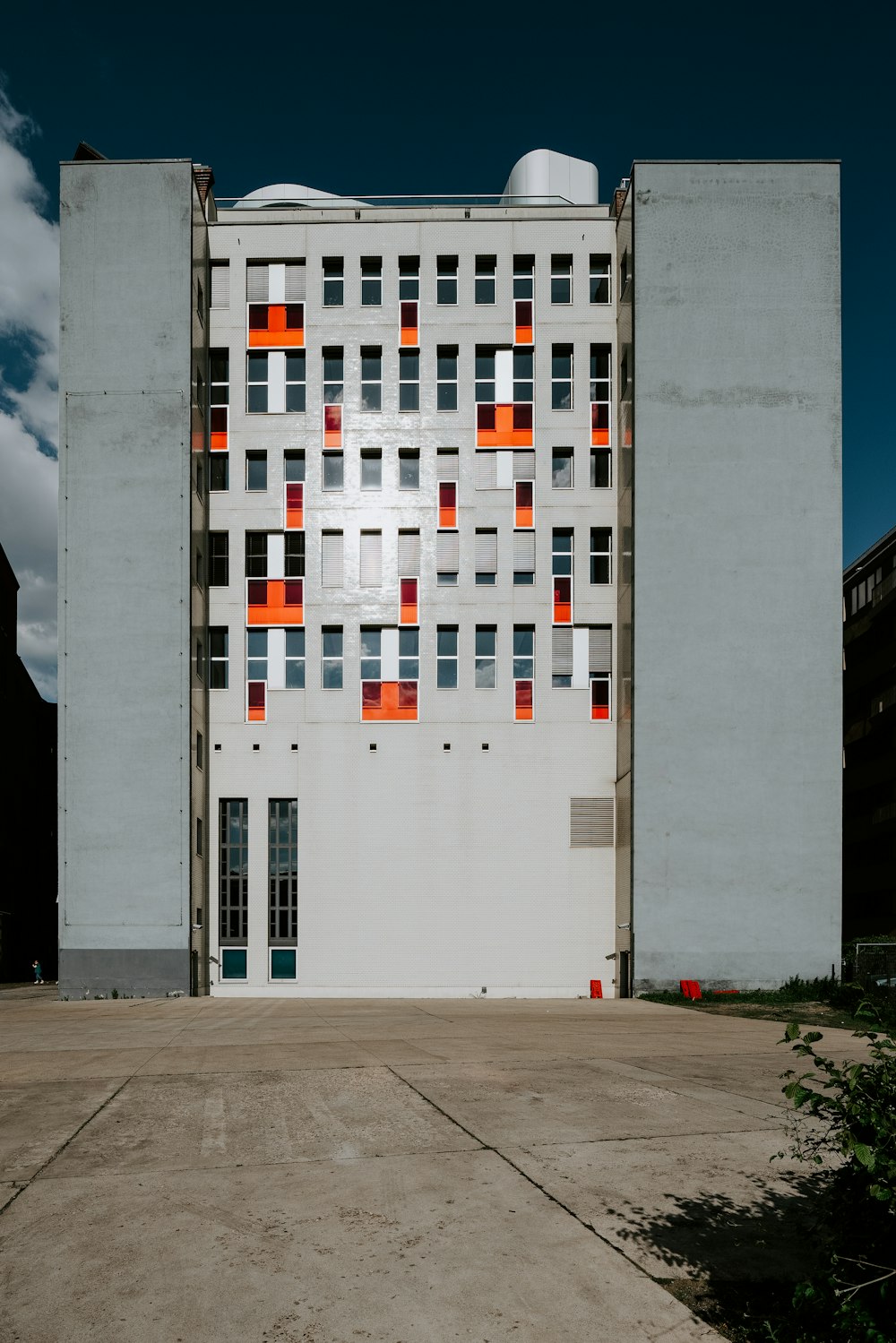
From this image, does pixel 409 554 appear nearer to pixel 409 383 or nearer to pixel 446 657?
pixel 446 657

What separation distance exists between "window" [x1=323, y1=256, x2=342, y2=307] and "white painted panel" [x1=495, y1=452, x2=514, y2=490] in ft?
24.1

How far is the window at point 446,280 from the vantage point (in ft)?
113

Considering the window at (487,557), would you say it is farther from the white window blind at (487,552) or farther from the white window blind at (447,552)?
the white window blind at (447,552)

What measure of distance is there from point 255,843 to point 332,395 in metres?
14.6

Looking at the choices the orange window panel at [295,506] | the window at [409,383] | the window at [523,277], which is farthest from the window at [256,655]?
the window at [523,277]

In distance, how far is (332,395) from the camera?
112 ft

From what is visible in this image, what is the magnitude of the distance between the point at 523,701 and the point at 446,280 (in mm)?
13997

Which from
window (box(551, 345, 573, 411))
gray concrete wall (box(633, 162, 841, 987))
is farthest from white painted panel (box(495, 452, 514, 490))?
gray concrete wall (box(633, 162, 841, 987))

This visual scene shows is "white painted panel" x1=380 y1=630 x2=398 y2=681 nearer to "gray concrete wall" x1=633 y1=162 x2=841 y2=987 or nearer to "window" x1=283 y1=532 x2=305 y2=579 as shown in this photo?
"window" x1=283 y1=532 x2=305 y2=579

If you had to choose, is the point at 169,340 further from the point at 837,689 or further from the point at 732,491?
the point at 837,689

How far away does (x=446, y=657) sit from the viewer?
33.2m

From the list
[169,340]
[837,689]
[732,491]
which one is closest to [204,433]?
[169,340]

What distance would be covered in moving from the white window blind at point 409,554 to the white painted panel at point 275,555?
372 centimetres

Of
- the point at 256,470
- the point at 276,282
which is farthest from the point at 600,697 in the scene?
the point at 276,282
